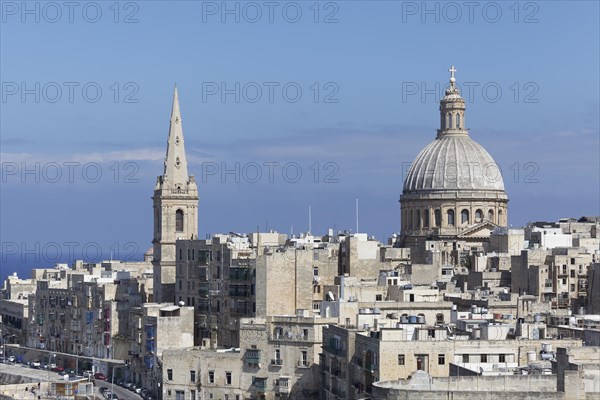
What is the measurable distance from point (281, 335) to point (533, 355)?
1366 centimetres

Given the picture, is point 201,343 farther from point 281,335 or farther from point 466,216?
point 466,216

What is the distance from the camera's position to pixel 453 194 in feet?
333

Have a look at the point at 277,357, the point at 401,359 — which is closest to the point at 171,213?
the point at 277,357

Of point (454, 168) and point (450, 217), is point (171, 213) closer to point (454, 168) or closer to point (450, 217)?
point (450, 217)

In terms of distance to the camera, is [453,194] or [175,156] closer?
[175,156]

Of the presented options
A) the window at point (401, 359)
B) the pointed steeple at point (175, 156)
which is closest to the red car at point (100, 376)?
the pointed steeple at point (175, 156)

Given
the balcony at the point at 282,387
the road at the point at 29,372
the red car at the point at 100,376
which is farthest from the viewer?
the red car at the point at 100,376

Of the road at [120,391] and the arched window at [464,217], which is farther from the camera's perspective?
the arched window at [464,217]

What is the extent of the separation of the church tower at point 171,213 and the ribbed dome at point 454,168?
18.9m

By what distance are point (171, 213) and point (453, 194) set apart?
65.8 ft

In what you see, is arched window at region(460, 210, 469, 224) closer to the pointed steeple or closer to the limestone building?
the limestone building

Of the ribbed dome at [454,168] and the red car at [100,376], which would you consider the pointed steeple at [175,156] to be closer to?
the red car at [100,376]

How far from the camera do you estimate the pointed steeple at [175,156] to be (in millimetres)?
89250

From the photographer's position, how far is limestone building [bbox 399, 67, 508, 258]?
102 metres
